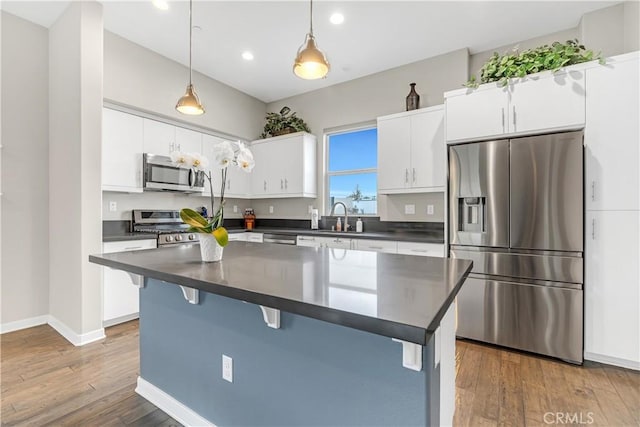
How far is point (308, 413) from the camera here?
48.3 inches

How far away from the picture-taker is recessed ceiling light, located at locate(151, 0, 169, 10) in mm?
2752

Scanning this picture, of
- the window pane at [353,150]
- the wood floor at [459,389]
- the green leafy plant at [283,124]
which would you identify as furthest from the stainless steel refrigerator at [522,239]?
the green leafy plant at [283,124]

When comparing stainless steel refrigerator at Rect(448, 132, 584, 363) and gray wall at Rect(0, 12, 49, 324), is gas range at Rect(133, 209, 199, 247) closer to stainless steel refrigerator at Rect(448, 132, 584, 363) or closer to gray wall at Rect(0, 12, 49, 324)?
gray wall at Rect(0, 12, 49, 324)

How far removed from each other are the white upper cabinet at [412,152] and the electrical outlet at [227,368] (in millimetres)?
2698

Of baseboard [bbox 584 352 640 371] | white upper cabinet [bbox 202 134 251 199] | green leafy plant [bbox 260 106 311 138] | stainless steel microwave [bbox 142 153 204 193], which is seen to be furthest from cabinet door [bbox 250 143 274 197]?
baseboard [bbox 584 352 640 371]

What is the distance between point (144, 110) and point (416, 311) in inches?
153

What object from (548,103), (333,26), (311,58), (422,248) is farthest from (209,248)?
(548,103)

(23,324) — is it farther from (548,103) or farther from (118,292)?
(548,103)

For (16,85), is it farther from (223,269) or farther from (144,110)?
(223,269)

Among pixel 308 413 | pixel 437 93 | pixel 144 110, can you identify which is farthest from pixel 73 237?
pixel 437 93

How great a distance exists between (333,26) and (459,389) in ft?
11.0

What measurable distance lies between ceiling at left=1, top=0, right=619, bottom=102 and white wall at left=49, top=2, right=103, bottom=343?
401 millimetres

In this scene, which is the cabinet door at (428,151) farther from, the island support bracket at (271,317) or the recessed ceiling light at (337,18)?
the island support bracket at (271,317)

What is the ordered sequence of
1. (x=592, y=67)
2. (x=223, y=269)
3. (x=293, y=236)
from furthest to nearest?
(x=293, y=236)
(x=592, y=67)
(x=223, y=269)
